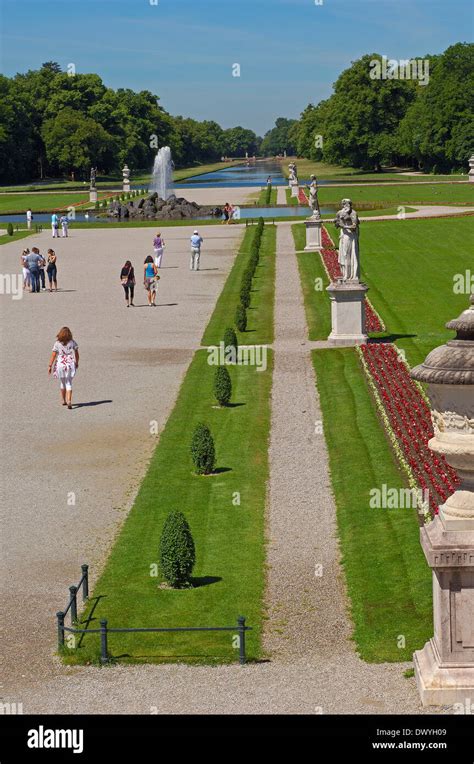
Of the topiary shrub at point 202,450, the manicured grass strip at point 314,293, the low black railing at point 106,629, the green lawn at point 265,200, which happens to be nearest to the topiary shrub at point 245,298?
the manicured grass strip at point 314,293

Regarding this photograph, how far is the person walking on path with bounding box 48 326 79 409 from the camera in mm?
24062

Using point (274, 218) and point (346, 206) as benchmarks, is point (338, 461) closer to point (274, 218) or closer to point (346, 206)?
point (346, 206)

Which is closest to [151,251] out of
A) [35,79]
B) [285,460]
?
[285,460]

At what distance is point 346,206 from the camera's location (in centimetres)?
2948

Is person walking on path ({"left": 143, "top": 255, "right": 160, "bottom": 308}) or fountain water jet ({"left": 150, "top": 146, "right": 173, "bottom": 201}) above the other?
fountain water jet ({"left": 150, "top": 146, "right": 173, "bottom": 201})

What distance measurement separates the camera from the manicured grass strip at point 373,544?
12.9 metres

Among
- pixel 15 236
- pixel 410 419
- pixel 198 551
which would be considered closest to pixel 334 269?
pixel 410 419

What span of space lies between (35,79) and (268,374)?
150 metres

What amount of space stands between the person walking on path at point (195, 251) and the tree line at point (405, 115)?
80196mm

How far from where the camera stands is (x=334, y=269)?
45094 millimetres

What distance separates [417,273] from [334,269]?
301 cm

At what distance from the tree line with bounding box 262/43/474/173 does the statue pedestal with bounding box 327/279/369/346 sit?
322ft

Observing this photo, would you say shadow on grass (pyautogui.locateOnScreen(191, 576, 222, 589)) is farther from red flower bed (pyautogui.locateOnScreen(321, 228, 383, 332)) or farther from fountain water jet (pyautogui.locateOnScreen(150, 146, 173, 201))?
fountain water jet (pyautogui.locateOnScreen(150, 146, 173, 201))

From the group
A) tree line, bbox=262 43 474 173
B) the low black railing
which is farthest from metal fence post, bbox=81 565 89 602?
tree line, bbox=262 43 474 173
